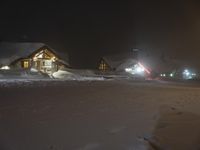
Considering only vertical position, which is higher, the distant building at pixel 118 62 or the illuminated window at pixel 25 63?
the distant building at pixel 118 62

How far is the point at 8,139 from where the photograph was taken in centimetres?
741

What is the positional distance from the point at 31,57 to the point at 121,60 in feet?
83.4

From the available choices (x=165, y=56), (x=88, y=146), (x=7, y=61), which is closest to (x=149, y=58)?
→ (x=165, y=56)

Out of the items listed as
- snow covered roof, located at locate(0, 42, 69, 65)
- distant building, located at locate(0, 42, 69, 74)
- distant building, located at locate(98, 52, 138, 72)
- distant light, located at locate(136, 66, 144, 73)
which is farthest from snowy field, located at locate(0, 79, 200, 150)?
distant building, located at locate(98, 52, 138, 72)

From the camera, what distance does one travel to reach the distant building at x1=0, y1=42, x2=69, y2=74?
154ft

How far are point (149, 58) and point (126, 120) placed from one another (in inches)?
2695

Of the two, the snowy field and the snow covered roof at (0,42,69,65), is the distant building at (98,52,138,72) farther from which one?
the snowy field

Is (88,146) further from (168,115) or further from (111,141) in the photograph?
(168,115)

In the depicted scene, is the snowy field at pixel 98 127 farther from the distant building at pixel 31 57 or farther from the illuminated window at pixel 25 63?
the illuminated window at pixel 25 63

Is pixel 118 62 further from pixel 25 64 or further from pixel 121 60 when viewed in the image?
pixel 25 64

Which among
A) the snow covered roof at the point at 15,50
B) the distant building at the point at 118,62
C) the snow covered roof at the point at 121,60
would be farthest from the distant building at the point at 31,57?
the snow covered roof at the point at 121,60

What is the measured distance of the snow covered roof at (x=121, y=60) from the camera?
64375 millimetres

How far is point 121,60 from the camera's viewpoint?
6762 centimetres

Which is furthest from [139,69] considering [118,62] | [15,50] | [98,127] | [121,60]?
[98,127]
